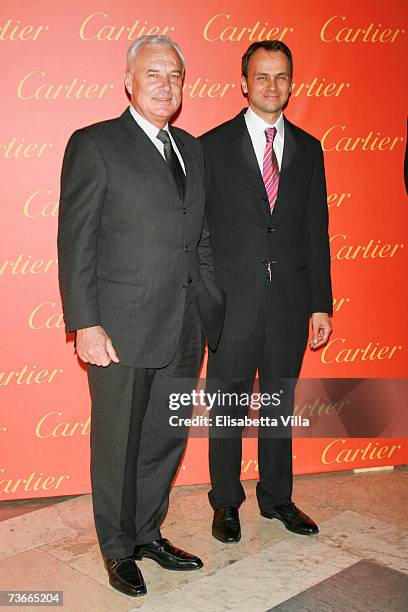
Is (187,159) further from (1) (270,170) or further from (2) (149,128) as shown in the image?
(1) (270,170)

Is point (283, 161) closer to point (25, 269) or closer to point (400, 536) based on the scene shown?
point (25, 269)

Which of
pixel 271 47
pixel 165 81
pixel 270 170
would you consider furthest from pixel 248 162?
pixel 165 81

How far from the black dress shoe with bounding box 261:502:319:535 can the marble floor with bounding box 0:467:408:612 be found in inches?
1.2

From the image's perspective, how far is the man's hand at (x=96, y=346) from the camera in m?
2.57

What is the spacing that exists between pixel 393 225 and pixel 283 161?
0.91 m

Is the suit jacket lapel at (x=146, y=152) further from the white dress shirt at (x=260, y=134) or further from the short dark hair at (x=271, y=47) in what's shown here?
the short dark hair at (x=271, y=47)

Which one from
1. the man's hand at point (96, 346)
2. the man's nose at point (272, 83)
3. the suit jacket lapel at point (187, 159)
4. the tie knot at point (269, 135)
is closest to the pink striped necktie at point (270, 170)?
the tie knot at point (269, 135)

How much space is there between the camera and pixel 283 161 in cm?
313

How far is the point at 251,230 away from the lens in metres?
3.07

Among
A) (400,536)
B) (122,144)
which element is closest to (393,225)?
(400,536)

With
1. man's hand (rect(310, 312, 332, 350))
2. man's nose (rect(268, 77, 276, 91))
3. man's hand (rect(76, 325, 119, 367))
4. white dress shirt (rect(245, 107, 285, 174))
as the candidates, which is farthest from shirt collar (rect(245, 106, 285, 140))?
man's hand (rect(76, 325, 119, 367))

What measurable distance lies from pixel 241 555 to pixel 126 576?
51 centimetres

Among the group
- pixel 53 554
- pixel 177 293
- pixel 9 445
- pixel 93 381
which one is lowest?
Answer: pixel 53 554

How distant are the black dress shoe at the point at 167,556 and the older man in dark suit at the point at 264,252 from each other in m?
0.28
